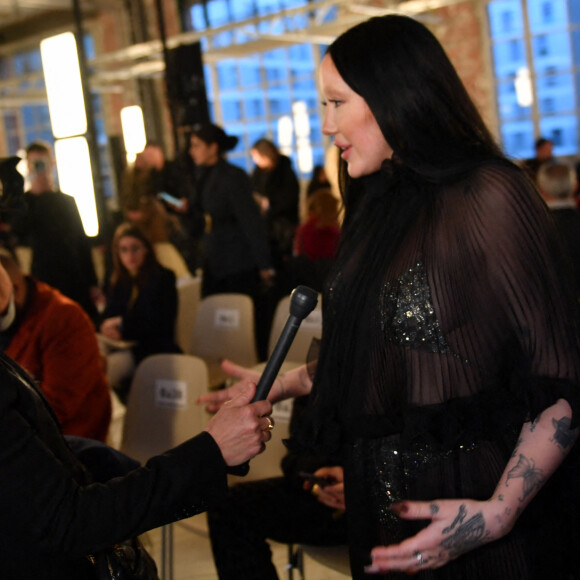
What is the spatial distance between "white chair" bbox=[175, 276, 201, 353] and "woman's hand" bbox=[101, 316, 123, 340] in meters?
0.66

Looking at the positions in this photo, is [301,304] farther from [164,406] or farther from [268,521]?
[164,406]

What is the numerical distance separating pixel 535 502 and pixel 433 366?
28cm

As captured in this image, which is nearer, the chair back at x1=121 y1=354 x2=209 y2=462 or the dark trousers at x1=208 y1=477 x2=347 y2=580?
the dark trousers at x1=208 y1=477 x2=347 y2=580

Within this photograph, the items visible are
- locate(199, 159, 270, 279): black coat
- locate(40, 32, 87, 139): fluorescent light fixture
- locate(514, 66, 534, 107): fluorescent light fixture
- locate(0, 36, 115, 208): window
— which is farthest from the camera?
locate(0, 36, 115, 208): window

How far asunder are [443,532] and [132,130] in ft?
32.7

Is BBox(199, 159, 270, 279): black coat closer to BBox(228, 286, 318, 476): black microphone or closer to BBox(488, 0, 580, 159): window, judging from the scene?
BBox(228, 286, 318, 476): black microphone

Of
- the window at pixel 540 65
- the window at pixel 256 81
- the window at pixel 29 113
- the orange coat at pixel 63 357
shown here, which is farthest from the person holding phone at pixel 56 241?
the window at pixel 29 113

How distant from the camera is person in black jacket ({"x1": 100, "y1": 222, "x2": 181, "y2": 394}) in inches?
146

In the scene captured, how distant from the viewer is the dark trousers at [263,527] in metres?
1.86

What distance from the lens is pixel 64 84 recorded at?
6.14 m

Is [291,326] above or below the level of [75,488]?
above

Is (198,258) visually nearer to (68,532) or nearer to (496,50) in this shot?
(68,532)

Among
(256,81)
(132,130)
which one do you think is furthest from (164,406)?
(256,81)

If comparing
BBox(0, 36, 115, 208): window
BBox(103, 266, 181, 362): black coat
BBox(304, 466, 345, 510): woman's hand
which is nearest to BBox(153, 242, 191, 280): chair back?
BBox(103, 266, 181, 362): black coat
